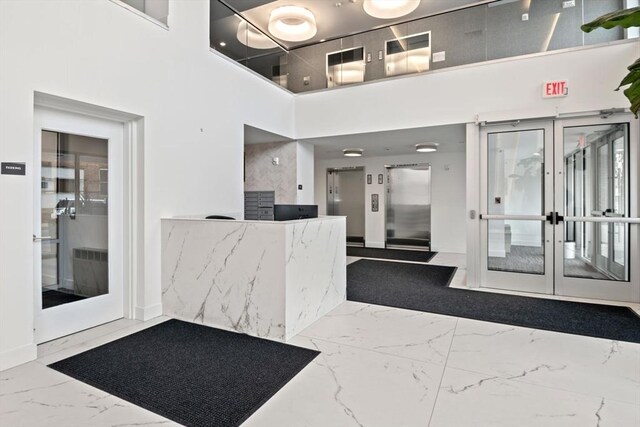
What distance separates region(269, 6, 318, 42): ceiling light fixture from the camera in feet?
19.0

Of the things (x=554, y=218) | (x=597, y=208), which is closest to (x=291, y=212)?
(x=554, y=218)

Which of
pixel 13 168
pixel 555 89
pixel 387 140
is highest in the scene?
pixel 555 89

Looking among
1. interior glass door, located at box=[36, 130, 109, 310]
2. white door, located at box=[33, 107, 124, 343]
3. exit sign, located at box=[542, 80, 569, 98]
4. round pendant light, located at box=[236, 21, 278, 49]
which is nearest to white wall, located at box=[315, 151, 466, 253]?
exit sign, located at box=[542, 80, 569, 98]

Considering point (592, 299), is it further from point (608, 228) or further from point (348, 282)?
point (348, 282)

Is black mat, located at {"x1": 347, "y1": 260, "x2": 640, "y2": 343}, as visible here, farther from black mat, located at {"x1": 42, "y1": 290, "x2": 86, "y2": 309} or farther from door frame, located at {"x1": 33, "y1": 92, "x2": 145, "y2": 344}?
black mat, located at {"x1": 42, "y1": 290, "x2": 86, "y2": 309}

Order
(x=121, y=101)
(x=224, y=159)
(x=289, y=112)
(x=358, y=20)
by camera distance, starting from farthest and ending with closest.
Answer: (x=358, y=20) < (x=289, y=112) < (x=224, y=159) < (x=121, y=101)

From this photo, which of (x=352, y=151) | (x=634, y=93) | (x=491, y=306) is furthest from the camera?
(x=352, y=151)

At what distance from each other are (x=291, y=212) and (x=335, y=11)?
5462 millimetres

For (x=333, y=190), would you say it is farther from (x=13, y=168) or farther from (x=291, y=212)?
(x=13, y=168)

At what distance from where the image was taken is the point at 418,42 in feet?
18.5

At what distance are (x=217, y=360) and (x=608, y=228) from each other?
509 centimetres

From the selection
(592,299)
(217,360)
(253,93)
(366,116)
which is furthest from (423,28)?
(217,360)

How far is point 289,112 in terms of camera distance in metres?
6.42

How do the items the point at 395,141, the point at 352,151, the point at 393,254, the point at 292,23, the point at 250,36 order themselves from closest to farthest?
1. the point at 250,36
2. the point at 292,23
3. the point at 395,141
4. the point at 393,254
5. the point at 352,151
